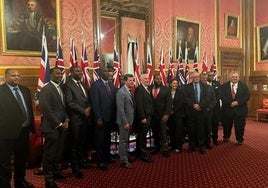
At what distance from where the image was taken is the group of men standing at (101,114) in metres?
3.55

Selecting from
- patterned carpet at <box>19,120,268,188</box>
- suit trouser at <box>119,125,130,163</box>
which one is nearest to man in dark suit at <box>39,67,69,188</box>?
patterned carpet at <box>19,120,268,188</box>

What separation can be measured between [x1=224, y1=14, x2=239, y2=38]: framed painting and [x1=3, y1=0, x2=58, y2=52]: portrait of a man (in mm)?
6543

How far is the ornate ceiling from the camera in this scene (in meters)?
7.56

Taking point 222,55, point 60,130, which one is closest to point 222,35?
point 222,55

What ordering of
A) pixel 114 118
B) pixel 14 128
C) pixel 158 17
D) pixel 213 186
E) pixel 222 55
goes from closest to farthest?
pixel 14 128 → pixel 213 186 → pixel 114 118 → pixel 158 17 → pixel 222 55

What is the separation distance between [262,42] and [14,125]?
389 inches

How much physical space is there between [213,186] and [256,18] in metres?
8.92

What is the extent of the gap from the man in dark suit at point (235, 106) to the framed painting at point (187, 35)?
107 inches

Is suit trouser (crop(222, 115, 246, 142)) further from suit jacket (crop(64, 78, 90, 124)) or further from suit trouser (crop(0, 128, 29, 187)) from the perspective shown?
suit trouser (crop(0, 128, 29, 187))

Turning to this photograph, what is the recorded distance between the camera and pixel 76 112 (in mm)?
4340

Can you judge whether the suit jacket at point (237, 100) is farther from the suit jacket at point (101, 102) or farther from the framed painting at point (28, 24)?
the framed painting at point (28, 24)

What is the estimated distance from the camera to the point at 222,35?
10438mm

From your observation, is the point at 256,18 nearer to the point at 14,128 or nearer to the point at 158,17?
the point at 158,17

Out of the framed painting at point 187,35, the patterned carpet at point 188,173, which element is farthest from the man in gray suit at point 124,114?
the framed painting at point 187,35
